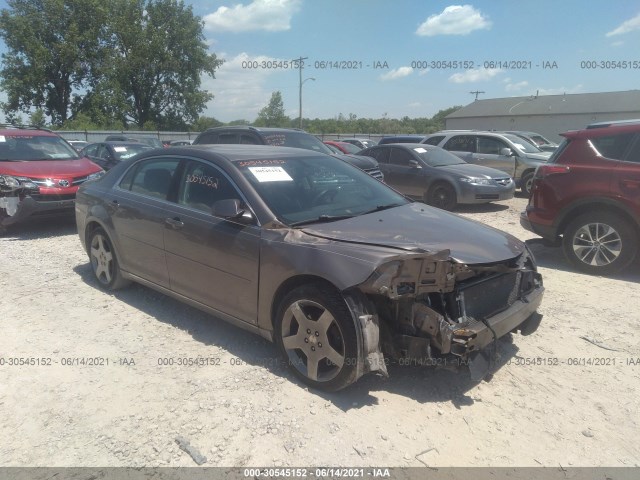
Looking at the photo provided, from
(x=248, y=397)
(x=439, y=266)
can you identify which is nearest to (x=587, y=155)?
(x=439, y=266)

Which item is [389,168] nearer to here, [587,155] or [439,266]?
[587,155]

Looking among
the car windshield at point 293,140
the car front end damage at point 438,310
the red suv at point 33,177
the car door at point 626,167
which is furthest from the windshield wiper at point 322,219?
the red suv at point 33,177

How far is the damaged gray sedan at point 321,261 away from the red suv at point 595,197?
2449 millimetres

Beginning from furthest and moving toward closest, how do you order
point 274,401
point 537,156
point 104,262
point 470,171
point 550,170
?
1. point 537,156
2. point 470,171
3. point 550,170
4. point 104,262
5. point 274,401

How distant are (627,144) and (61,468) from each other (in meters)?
6.27

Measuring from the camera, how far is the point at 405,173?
1105 centimetres

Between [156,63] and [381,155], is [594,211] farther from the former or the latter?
[156,63]

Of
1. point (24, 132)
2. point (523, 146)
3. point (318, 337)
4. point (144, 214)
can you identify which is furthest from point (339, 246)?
point (523, 146)

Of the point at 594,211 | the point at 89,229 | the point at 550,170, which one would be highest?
the point at 550,170

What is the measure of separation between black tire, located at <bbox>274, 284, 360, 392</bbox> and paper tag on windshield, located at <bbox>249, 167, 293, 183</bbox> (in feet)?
3.41

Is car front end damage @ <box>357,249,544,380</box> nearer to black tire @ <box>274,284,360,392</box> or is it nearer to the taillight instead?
black tire @ <box>274,284,360,392</box>

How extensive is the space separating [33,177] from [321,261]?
6622mm

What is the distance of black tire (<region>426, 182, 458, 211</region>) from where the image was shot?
33.5 feet

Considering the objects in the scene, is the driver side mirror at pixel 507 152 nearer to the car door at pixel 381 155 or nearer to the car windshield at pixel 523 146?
the car windshield at pixel 523 146
